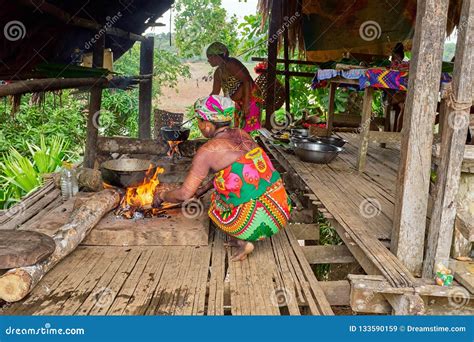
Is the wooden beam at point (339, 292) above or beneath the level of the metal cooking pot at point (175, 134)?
beneath

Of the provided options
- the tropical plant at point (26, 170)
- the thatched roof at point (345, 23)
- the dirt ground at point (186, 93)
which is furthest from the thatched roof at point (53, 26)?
the dirt ground at point (186, 93)

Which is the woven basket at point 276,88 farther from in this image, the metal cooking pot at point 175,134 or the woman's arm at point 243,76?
the metal cooking pot at point 175,134

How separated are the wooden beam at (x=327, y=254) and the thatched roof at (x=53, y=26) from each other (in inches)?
140

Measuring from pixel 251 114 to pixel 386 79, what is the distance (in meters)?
2.45

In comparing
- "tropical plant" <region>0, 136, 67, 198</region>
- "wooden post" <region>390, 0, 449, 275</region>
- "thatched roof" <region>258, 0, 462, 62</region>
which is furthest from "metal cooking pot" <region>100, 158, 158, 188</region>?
"thatched roof" <region>258, 0, 462, 62</region>

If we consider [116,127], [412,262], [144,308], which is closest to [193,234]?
→ [144,308]

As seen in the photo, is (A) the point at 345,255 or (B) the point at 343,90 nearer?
(A) the point at 345,255

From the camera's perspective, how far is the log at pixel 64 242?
236 cm

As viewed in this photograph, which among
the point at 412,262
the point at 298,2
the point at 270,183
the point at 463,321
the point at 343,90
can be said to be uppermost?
the point at 298,2

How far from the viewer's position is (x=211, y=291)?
2.54 metres

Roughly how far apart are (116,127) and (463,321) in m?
10.2

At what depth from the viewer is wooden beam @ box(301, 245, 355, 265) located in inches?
133

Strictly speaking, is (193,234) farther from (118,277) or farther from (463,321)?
(463,321)

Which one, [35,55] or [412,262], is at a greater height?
[35,55]
